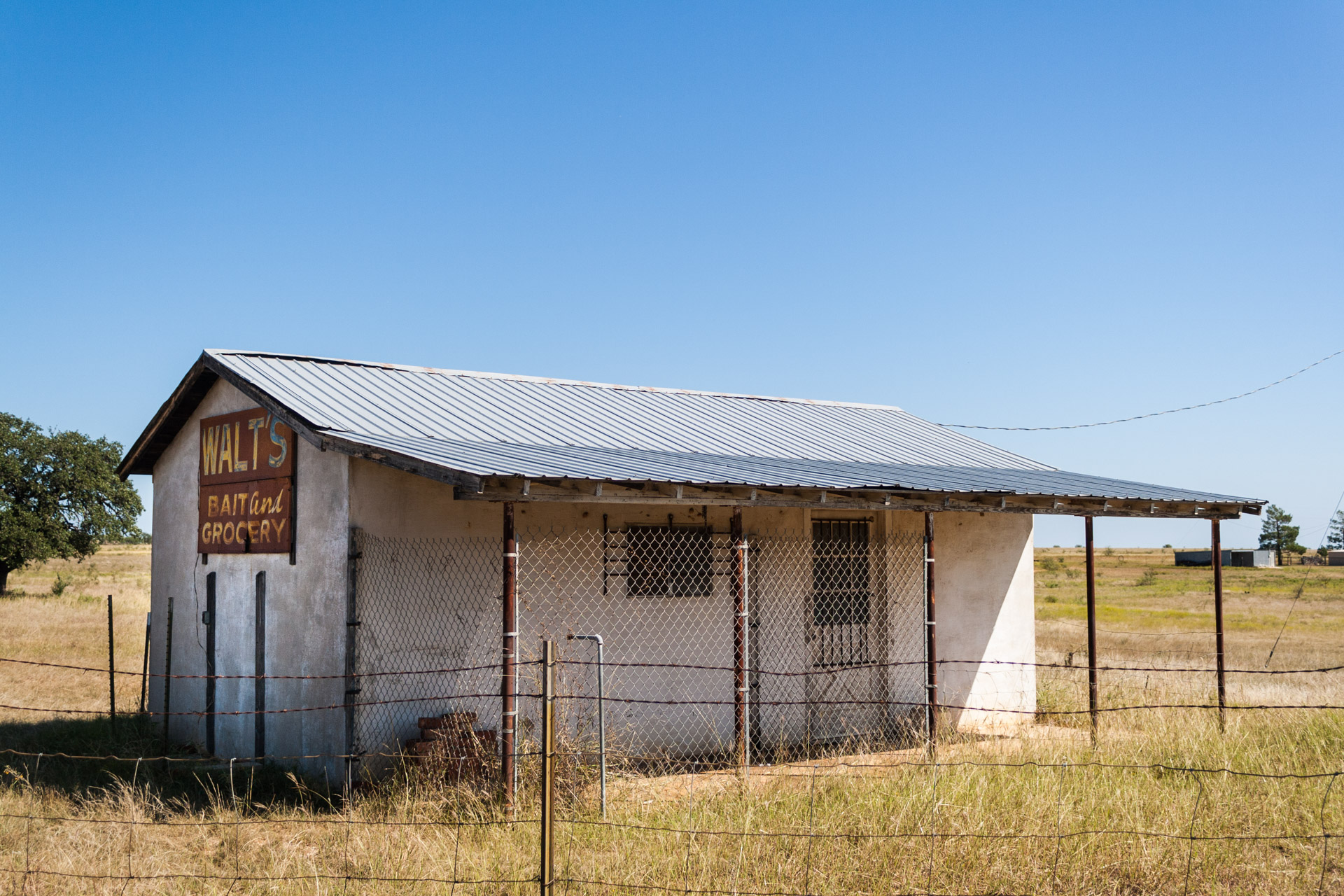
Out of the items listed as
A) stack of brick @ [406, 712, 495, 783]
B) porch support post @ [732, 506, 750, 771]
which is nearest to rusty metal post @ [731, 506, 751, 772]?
porch support post @ [732, 506, 750, 771]

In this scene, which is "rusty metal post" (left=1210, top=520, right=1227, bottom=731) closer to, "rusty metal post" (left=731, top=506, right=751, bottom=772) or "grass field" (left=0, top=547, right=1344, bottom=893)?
"grass field" (left=0, top=547, right=1344, bottom=893)

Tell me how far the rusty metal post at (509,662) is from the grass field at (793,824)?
10.3 inches

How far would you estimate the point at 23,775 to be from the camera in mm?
9359

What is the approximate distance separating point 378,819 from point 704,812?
219 centimetres

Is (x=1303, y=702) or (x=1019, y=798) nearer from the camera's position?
(x=1019, y=798)

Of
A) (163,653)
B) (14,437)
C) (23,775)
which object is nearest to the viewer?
(23,775)

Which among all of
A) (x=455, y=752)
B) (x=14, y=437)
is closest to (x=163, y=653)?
(x=455, y=752)

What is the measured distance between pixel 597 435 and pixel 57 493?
29.4m

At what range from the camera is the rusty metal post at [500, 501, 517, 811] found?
7.71 meters

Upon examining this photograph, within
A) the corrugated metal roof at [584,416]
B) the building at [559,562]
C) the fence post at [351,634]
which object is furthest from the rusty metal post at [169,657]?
the fence post at [351,634]

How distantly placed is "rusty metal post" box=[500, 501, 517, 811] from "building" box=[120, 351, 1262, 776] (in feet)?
0.08

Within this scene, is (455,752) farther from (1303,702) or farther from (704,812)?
(1303,702)

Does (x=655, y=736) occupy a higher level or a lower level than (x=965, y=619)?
lower

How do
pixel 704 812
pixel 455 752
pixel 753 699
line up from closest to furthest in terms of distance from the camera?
pixel 704 812
pixel 455 752
pixel 753 699
